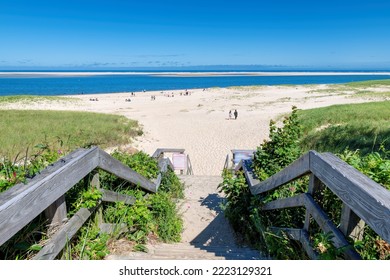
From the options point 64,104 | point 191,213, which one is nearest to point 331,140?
point 191,213

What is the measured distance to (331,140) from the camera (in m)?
13.2

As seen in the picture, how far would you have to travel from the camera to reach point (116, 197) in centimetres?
317

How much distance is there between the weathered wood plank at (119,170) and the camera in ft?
9.05

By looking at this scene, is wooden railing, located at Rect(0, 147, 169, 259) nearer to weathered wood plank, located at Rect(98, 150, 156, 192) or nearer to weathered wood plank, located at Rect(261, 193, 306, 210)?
weathered wood plank, located at Rect(98, 150, 156, 192)

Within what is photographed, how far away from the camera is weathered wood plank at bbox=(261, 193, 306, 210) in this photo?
8.38ft

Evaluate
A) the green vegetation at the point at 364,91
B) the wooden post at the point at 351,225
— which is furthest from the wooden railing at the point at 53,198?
the green vegetation at the point at 364,91

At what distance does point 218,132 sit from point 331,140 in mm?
7569

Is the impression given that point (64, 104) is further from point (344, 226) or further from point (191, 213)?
point (344, 226)

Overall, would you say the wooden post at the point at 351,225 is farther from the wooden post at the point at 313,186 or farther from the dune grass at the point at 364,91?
the dune grass at the point at 364,91

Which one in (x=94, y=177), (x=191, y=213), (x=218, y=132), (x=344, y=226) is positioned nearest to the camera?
(x=344, y=226)

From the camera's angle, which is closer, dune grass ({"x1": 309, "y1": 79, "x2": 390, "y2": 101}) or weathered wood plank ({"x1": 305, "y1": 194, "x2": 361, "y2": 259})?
weathered wood plank ({"x1": 305, "y1": 194, "x2": 361, "y2": 259})

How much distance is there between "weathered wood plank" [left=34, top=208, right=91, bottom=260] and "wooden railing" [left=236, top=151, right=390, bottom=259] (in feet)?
5.43

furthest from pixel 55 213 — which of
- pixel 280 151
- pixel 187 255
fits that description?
pixel 280 151

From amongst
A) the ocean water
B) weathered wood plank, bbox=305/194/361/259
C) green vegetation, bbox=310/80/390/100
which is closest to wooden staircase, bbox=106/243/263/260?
weathered wood plank, bbox=305/194/361/259
